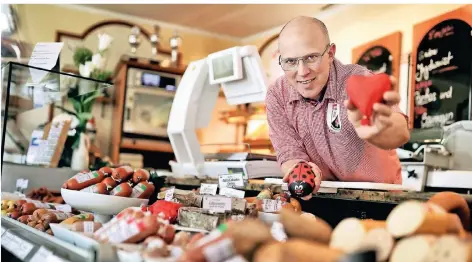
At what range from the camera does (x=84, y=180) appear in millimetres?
1853

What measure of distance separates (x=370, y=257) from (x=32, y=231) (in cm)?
113

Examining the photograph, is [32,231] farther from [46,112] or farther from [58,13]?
[58,13]

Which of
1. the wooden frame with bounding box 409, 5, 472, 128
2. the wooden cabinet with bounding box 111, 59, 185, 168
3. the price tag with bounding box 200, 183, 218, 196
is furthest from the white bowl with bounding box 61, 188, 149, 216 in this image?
the wooden cabinet with bounding box 111, 59, 185, 168

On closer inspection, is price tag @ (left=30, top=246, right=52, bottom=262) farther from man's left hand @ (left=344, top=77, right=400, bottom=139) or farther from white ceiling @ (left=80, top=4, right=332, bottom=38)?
white ceiling @ (left=80, top=4, right=332, bottom=38)

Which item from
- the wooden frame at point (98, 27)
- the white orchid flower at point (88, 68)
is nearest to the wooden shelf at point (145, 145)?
the wooden frame at point (98, 27)

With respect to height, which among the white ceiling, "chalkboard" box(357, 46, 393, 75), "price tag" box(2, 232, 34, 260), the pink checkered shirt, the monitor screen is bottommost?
"price tag" box(2, 232, 34, 260)

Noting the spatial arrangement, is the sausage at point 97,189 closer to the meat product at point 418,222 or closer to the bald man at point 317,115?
the bald man at point 317,115

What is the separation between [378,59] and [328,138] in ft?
11.0

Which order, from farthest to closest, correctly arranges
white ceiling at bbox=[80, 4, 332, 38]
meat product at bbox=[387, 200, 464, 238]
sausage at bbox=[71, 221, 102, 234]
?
white ceiling at bbox=[80, 4, 332, 38], sausage at bbox=[71, 221, 102, 234], meat product at bbox=[387, 200, 464, 238]

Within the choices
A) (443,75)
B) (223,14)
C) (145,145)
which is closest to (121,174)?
(443,75)

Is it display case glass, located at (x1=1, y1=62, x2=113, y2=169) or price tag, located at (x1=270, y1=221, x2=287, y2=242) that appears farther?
display case glass, located at (x1=1, y1=62, x2=113, y2=169)

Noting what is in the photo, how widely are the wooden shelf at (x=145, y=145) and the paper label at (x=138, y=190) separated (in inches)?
171

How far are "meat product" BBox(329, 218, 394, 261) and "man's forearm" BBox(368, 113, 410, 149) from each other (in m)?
0.37

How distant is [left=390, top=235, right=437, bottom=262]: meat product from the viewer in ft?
3.03
